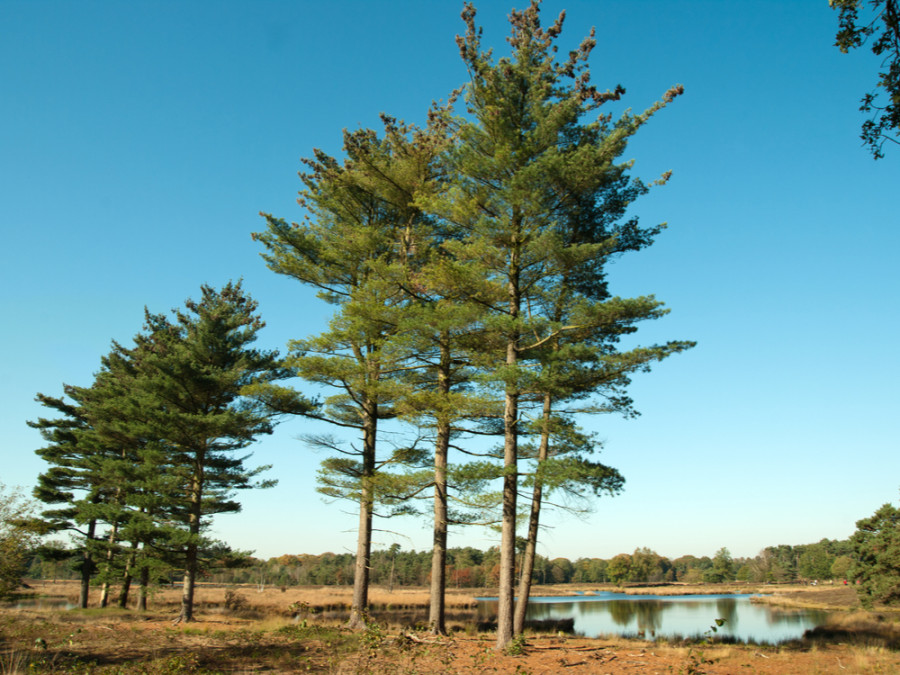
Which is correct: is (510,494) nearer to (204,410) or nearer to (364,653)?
(364,653)


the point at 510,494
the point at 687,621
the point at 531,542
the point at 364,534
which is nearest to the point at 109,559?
the point at 364,534

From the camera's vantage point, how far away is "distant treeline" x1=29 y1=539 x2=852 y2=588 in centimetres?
8038

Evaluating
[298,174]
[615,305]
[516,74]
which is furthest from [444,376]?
[298,174]

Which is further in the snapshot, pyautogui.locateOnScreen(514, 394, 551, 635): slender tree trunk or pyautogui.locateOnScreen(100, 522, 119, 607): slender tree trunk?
pyautogui.locateOnScreen(100, 522, 119, 607): slender tree trunk

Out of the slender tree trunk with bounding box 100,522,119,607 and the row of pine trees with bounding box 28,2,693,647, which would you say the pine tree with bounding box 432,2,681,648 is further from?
the slender tree trunk with bounding box 100,522,119,607

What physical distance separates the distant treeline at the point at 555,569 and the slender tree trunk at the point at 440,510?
52.0 m

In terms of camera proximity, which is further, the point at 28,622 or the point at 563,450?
the point at 28,622

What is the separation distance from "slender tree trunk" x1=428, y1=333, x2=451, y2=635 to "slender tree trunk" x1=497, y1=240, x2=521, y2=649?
68.0 inches

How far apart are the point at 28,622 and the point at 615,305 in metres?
17.7

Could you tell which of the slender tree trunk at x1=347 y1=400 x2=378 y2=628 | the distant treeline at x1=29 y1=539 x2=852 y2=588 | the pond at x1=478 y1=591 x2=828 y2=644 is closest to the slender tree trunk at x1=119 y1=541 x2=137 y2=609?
the slender tree trunk at x1=347 y1=400 x2=378 y2=628

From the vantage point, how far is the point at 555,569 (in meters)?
118

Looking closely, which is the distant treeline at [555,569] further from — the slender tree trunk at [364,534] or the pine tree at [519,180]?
the pine tree at [519,180]

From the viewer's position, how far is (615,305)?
10.3 m

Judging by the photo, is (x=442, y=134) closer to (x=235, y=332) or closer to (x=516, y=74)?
(x=516, y=74)
